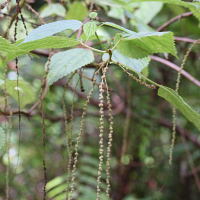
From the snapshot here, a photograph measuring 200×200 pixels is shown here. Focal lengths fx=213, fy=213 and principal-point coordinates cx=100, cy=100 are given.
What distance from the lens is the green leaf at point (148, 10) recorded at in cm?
72

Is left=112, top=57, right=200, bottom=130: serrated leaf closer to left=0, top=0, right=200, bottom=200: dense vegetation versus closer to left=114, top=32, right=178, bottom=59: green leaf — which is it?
left=114, top=32, right=178, bottom=59: green leaf

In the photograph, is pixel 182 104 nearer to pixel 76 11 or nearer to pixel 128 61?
pixel 128 61

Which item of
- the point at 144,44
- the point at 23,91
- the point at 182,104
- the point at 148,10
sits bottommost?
the point at 182,104

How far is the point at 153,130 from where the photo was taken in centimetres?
130

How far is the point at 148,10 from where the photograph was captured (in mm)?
742

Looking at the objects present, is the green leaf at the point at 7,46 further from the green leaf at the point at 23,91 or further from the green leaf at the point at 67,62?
the green leaf at the point at 23,91

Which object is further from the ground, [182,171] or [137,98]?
[137,98]

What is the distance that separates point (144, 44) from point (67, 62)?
14 cm

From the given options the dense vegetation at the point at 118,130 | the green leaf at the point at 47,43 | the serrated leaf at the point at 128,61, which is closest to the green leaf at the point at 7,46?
the green leaf at the point at 47,43

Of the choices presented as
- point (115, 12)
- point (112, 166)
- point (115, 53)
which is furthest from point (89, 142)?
point (115, 53)

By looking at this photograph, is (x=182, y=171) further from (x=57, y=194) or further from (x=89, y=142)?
(x=57, y=194)

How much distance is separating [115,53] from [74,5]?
17.1 inches

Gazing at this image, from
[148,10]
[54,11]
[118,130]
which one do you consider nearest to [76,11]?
[54,11]

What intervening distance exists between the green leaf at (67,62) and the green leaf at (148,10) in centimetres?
44
